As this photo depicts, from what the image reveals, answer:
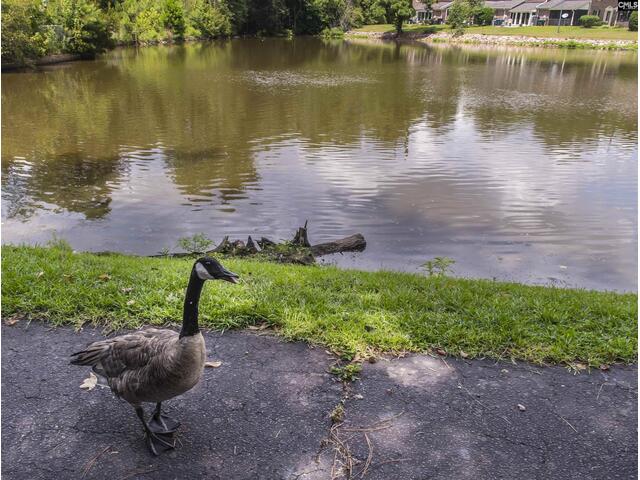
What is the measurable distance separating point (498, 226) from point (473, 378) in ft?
27.1

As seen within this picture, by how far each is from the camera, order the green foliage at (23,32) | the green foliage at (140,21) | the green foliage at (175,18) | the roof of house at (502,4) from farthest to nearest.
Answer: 1. the roof of house at (502,4)
2. the green foliage at (175,18)
3. the green foliage at (140,21)
4. the green foliage at (23,32)

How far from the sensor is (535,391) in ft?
13.8

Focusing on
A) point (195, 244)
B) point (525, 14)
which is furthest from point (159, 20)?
point (525, 14)

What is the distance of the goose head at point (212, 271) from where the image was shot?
126 inches

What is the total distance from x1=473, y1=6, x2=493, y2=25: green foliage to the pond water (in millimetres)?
54038

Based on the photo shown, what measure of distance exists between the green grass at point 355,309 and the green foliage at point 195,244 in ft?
10.5

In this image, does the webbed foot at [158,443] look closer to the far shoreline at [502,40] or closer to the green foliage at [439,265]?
the green foliage at [439,265]

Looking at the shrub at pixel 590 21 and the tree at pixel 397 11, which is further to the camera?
the tree at pixel 397 11

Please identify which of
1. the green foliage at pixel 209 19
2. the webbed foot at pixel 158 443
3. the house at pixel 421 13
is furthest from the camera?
the house at pixel 421 13

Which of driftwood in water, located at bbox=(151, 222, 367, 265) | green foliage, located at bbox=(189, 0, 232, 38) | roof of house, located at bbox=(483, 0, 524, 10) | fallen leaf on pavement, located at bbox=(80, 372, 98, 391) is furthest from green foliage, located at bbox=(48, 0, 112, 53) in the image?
roof of house, located at bbox=(483, 0, 524, 10)

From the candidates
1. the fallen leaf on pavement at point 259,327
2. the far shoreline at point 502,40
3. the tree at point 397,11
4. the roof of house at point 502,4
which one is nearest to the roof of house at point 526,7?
the roof of house at point 502,4

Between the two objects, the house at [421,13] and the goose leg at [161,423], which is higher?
the house at [421,13]

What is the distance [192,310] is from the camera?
3.37 m

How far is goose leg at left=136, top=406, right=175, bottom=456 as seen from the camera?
3.55m
